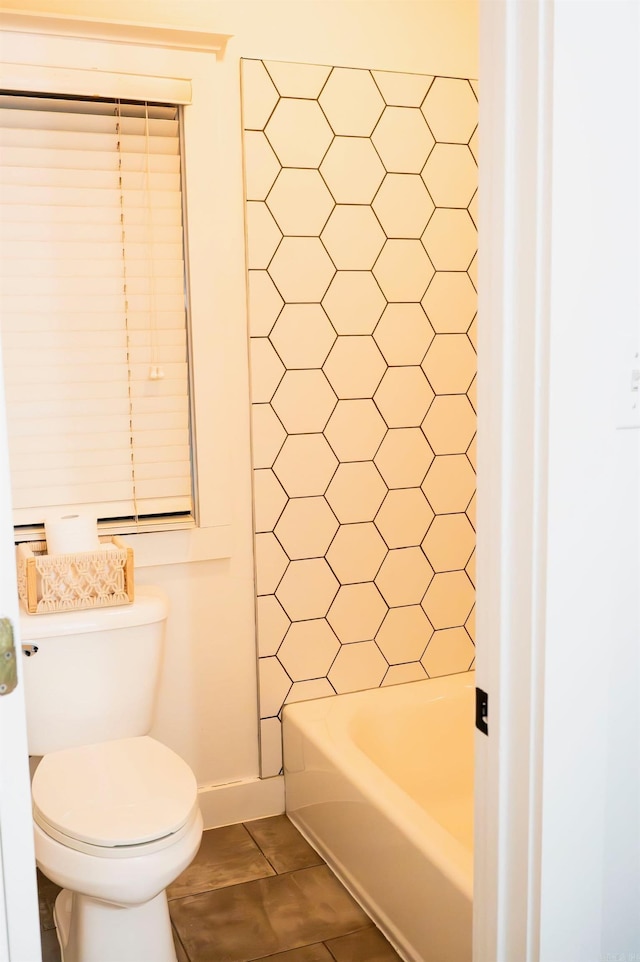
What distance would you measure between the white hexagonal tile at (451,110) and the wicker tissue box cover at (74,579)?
151cm

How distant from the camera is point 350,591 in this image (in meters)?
2.72

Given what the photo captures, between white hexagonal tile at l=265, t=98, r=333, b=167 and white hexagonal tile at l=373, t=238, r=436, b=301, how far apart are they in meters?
0.33

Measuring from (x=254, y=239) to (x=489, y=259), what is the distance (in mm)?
1491

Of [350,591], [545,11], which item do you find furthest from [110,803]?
[545,11]

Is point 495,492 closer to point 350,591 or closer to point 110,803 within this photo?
point 110,803

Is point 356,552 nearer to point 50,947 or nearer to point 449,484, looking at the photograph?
point 449,484

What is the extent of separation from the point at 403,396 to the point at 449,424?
186 millimetres

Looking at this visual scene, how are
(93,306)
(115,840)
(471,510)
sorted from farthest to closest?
(471,510), (93,306), (115,840)

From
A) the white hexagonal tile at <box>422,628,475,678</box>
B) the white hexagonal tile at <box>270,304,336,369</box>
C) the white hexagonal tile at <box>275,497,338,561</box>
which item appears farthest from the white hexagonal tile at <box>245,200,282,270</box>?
the white hexagonal tile at <box>422,628,475,678</box>

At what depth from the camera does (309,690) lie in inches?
107

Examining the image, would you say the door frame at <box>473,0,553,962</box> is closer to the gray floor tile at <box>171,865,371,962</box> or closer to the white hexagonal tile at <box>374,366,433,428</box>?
the gray floor tile at <box>171,865,371,962</box>

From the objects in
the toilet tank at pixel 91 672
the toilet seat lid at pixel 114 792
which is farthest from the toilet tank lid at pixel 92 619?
the toilet seat lid at pixel 114 792

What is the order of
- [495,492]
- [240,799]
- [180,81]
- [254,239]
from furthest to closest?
1. [240,799]
2. [254,239]
3. [180,81]
4. [495,492]

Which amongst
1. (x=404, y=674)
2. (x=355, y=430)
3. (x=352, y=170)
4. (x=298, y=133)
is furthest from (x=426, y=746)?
(x=298, y=133)
